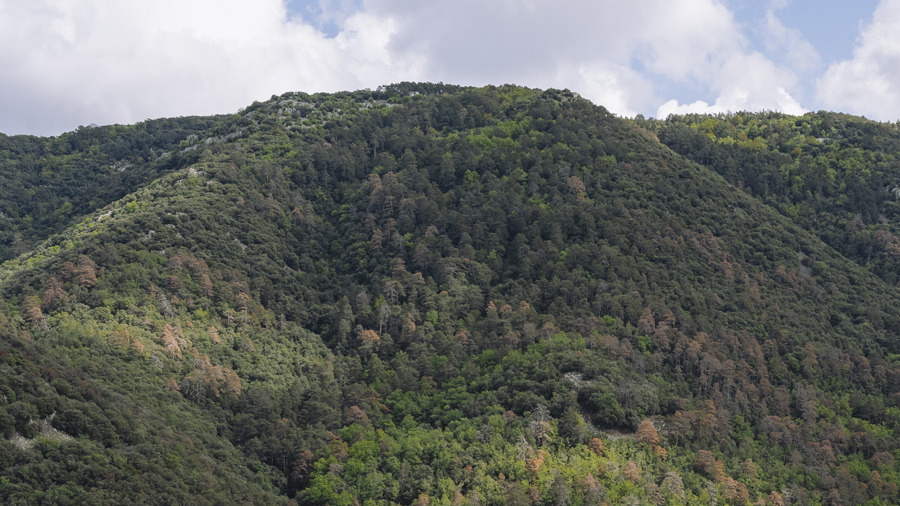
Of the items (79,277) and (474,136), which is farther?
(474,136)

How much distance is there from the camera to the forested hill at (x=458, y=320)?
90875 mm

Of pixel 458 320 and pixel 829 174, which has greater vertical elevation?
pixel 829 174

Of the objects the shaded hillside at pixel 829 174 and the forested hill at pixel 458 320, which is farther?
the shaded hillside at pixel 829 174

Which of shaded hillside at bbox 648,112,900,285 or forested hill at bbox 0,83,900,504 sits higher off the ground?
shaded hillside at bbox 648,112,900,285

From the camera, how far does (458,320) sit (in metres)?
125

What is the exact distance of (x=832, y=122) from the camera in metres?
198

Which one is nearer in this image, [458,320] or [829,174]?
[458,320]

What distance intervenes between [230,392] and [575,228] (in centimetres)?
7061

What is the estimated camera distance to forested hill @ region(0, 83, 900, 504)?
3578 inches

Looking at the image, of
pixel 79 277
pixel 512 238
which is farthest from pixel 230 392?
pixel 512 238

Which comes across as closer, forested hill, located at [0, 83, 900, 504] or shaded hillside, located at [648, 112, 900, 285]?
forested hill, located at [0, 83, 900, 504]

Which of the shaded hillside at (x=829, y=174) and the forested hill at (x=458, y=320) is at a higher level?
the shaded hillside at (x=829, y=174)

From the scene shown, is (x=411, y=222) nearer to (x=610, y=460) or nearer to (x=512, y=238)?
(x=512, y=238)

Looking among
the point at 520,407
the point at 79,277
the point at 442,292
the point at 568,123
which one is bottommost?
the point at 520,407
